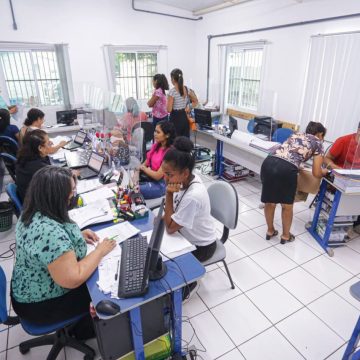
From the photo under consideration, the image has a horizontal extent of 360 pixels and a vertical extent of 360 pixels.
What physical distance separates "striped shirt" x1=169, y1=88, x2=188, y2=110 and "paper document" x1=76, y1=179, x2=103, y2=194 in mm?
2315

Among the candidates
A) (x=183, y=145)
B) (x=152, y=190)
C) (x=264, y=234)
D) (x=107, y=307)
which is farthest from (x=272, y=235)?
(x=107, y=307)

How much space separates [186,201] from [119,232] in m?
0.46

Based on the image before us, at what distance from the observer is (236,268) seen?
240 centimetres

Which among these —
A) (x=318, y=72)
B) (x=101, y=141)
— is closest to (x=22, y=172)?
(x=101, y=141)

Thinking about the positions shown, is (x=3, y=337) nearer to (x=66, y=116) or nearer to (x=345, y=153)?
(x=345, y=153)

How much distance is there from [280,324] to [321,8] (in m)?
4.01

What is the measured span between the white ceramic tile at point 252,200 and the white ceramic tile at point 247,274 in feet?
3.67

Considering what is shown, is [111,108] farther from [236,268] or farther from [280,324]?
[280,324]

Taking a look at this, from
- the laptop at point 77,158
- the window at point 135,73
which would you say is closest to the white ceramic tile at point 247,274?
the laptop at point 77,158

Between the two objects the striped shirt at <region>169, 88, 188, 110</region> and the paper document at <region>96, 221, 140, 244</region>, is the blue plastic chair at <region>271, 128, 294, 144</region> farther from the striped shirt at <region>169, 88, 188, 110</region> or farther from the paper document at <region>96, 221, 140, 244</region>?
the paper document at <region>96, 221, 140, 244</region>

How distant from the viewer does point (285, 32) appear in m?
4.23

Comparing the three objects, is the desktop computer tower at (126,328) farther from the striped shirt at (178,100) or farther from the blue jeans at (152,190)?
the striped shirt at (178,100)

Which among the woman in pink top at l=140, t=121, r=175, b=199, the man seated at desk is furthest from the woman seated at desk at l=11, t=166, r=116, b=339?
the man seated at desk

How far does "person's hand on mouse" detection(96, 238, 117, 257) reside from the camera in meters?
1.42
